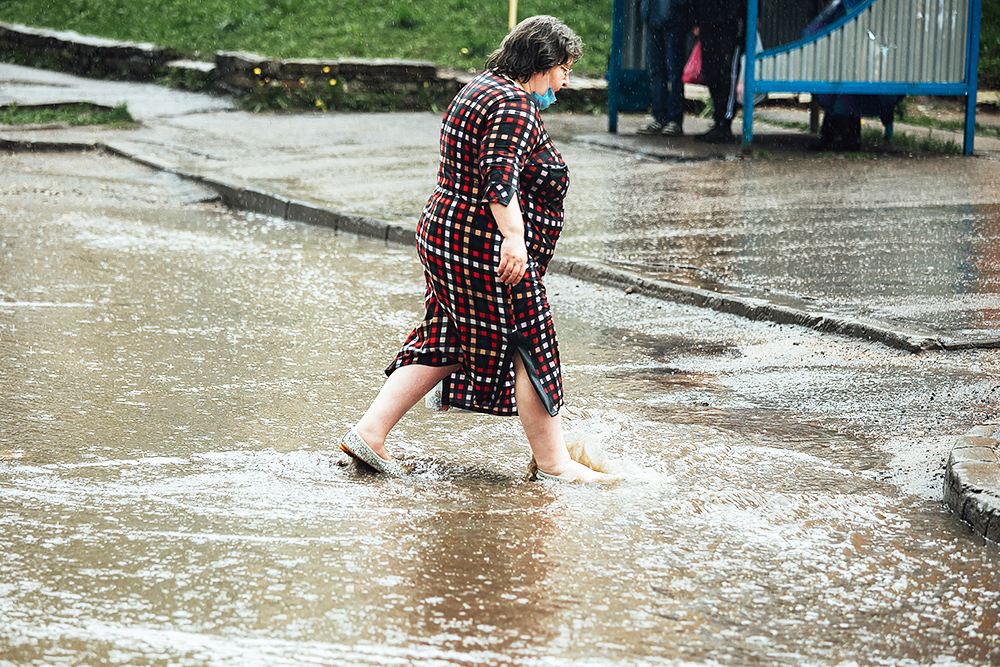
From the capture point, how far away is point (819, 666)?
3.02 metres

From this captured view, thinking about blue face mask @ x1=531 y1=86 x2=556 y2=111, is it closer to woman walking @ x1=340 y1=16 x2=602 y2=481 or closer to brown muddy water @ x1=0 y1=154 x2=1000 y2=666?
woman walking @ x1=340 y1=16 x2=602 y2=481

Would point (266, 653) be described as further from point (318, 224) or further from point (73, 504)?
point (318, 224)

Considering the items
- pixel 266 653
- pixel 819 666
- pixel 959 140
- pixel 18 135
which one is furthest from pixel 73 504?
pixel 959 140

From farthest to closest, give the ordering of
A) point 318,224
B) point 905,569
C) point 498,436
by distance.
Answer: point 318,224
point 498,436
point 905,569

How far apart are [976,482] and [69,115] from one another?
1404 centimetres

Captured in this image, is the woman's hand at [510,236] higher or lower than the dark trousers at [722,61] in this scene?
lower

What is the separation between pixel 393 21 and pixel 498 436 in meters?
17.5

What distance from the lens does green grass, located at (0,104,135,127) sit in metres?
15.5

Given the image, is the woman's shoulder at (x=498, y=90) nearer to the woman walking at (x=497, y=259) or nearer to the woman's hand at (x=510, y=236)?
the woman walking at (x=497, y=259)

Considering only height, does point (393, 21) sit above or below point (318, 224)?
above

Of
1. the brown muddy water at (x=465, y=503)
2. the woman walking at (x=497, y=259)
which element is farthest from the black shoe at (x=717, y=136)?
the woman walking at (x=497, y=259)

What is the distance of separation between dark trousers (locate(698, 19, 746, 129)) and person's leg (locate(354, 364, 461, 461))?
10.1m

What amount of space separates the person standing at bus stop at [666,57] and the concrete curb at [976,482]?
9.91m

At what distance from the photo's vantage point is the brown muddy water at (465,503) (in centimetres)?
316
